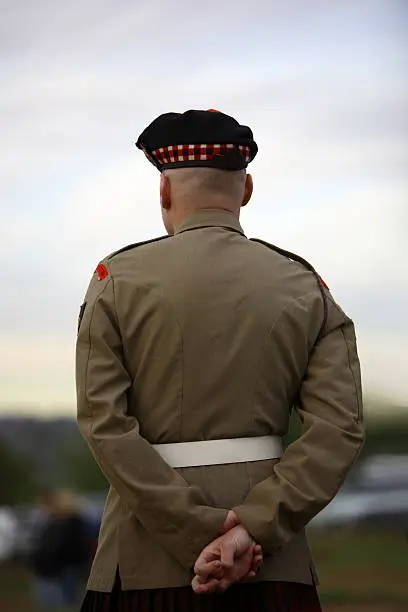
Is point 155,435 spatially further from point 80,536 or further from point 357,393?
point 80,536

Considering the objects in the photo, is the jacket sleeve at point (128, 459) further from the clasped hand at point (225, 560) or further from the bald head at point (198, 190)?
the bald head at point (198, 190)

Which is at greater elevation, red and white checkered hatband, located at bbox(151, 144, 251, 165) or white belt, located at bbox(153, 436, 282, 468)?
red and white checkered hatband, located at bbox(151, 144, 251, 165)

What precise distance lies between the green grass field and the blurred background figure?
0.04m

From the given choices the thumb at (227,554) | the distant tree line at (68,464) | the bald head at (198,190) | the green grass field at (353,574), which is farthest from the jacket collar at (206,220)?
the green grass field at (353,574)

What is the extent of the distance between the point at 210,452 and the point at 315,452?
128 millimetres

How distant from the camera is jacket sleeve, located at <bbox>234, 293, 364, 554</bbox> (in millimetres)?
1324

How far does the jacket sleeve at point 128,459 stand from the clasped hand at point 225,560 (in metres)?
0.01

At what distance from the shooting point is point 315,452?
1.34 m

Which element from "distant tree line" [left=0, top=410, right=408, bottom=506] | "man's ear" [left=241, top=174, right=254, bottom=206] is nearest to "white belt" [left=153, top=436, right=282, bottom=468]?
"man's ear" [left=241, top=174, right=254, bottom=206]

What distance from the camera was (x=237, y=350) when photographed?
1.35 meters

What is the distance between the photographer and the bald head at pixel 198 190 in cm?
143

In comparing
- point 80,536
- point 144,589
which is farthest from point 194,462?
point 80,536

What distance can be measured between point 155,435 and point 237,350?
0.14 m

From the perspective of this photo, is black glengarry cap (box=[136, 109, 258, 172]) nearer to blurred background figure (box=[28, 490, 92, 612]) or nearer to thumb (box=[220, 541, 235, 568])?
thumb (box=[220, 541, 235, 568])
